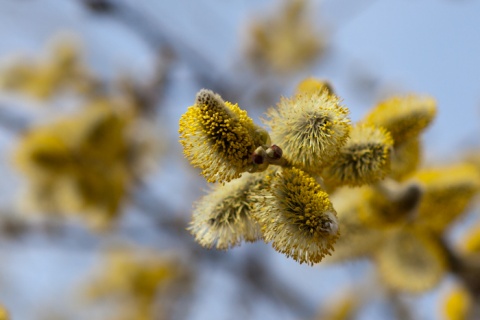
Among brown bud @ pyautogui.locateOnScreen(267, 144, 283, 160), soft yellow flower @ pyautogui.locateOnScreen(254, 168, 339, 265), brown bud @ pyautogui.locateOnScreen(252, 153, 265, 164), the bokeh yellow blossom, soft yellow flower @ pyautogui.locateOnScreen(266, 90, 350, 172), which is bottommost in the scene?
soft yellow flower @ pyautogui.locateOnScreen(254, 168, 339, 265)

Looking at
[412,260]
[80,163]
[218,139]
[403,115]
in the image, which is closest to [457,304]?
[412,260]

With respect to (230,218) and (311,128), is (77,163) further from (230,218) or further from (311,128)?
(311,128)

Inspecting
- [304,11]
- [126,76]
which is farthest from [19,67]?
[304,11]

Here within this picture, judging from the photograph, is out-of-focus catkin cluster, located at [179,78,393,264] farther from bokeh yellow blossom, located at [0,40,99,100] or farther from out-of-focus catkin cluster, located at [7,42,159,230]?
bokeh yellow blossom, located at [0,40,99,100]

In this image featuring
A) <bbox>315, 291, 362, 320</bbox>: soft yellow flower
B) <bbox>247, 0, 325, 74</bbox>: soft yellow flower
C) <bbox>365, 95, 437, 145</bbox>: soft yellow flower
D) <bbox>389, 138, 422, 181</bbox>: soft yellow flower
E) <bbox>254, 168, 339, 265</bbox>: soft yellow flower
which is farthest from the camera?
<bbox>247, 0, 325, 74</bbox>: soft yellow flower

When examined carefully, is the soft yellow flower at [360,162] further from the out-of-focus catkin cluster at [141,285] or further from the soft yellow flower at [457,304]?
the out-of-focus catkin cluster at [141,285]

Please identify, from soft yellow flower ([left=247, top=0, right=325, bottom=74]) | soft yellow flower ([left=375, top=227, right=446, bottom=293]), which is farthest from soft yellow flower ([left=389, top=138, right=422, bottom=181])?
soft yellow flower ([left=247, top=0, right=325, bottom=74])

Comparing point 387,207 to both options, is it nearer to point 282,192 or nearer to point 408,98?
point 408,98
